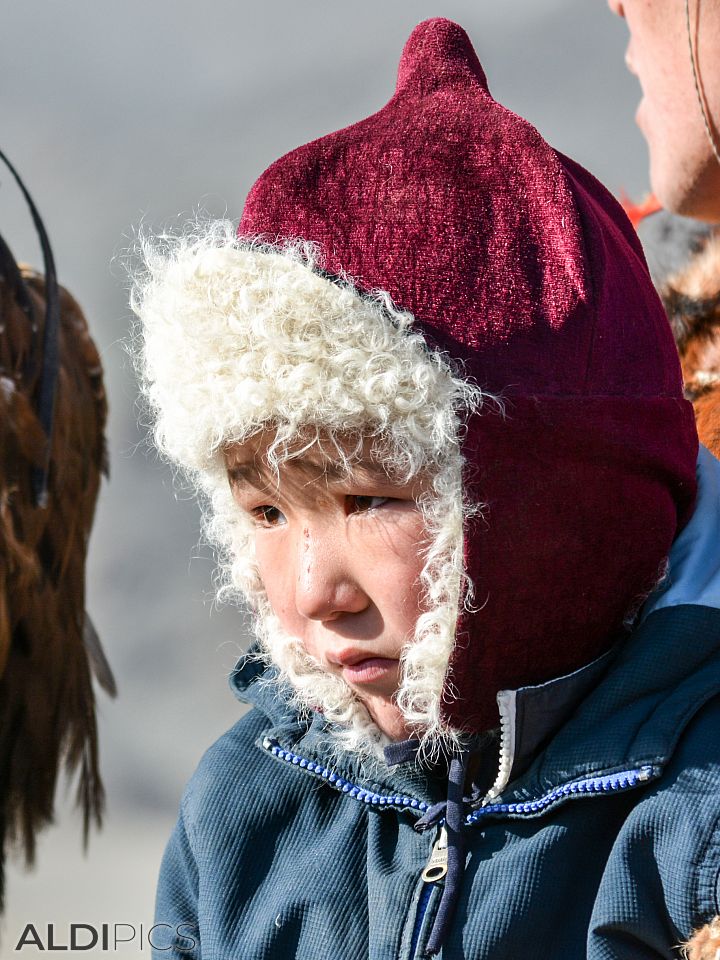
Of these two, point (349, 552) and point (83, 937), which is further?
point (83, 937)

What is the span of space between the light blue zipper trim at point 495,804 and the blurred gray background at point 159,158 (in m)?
0.43

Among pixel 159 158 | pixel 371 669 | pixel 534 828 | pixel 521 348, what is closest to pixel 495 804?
pixel 534 828

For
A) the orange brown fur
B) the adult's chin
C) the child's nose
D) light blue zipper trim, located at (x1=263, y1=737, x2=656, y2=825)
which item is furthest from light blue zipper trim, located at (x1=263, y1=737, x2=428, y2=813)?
the adult's chin

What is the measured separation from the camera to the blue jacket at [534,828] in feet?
2.77

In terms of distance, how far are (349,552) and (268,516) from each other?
127 millimetres

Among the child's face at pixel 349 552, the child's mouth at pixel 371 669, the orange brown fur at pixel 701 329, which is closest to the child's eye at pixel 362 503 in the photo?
the child's face at pixel 349 552

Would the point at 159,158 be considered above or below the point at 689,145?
above

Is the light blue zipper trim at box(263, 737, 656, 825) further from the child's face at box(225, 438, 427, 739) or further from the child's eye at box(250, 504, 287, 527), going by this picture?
the child's eye at box(250, 504, 287, 527)

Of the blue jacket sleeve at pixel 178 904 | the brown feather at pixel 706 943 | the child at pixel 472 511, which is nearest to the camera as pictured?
the brown feather at pixel 706 943

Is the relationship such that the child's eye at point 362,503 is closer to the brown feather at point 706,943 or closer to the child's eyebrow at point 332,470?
the child's eyebrow at point 332,470

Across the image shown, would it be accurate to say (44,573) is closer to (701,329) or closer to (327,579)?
(327,579)

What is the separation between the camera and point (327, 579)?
91cm

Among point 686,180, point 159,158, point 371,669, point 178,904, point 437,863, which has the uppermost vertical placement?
point 159,158

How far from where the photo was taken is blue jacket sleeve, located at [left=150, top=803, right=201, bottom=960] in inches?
45.9
